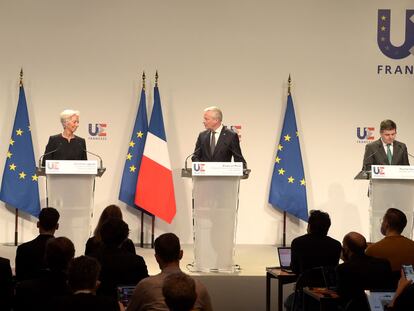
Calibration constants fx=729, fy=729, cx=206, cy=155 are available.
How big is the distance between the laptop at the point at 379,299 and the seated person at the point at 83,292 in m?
1.49

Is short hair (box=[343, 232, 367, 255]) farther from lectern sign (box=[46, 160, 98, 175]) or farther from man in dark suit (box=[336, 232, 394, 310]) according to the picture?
lectern sign (box=[46, 160, 98, 175])

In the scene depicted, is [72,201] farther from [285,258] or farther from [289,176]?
[289,176]

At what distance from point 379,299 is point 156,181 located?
5.53 meters

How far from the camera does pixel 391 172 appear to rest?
7.23 metres

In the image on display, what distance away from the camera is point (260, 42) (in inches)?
399

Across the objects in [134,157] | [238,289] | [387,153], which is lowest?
[238,289]

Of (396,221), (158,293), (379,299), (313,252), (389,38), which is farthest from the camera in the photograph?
(389,38)

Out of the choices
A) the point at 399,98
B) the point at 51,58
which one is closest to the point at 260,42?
the point at 399,98

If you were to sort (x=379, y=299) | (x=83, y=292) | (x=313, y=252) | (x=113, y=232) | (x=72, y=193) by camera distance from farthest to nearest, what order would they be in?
(x=72, y=193) < (x=313, y=252) < (x=113, y=232) < (x=379, y=299) < (x=83, y=292)

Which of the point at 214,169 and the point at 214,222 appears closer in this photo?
the point at 214,169

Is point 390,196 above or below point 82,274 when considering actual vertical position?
above

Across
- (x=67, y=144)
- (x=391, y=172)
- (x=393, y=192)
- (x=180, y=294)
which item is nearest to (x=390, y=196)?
(x=393, y=192)

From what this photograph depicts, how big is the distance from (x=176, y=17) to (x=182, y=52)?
19.3 inches

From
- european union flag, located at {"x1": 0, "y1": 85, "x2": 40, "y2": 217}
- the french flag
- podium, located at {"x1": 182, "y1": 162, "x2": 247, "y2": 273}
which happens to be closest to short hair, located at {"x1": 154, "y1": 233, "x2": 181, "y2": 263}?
podium, located at {"x1": 182, "y1": 162, "x2": 247, "y2": 273}
